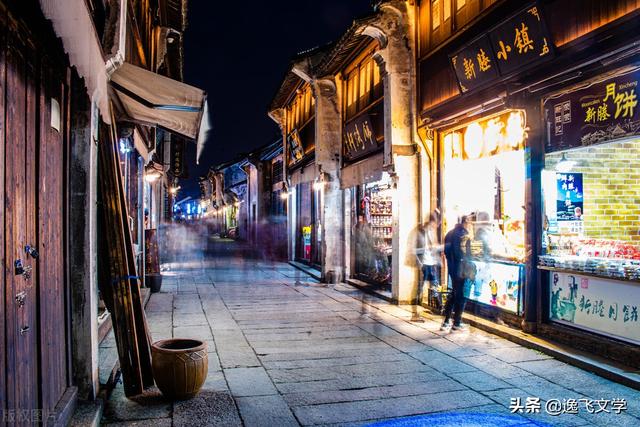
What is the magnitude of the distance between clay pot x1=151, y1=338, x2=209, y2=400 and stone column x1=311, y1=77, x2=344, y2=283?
11.7 metres

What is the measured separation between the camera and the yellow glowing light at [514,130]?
9.57m

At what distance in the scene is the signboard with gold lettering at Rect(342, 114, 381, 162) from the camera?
14.8 meters

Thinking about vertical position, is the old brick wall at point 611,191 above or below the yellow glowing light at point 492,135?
below

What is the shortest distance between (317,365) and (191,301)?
22.5 feet

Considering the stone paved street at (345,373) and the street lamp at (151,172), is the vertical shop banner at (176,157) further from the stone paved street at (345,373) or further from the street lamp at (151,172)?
the stone paved street at (345,373)

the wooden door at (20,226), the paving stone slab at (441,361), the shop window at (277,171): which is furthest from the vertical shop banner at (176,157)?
the wooden door at (20,226)

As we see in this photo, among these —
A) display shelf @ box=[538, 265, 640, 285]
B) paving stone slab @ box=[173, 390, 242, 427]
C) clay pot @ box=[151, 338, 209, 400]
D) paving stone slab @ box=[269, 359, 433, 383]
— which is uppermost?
display shelf @ box=[538, 265, 640, 285]

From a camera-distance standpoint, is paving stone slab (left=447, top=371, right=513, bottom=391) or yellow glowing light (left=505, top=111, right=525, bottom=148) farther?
yellow glowing light (left=505, top=111, right=525, bottom=148)

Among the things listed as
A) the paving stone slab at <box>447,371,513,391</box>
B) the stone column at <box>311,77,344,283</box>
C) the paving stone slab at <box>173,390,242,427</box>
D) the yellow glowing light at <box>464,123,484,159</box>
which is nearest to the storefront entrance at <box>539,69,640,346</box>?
the paving stone slab at <box>447,371,513,391</box>

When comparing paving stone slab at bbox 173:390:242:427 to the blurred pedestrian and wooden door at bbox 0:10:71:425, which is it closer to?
wooden door at bbox 0:10:71:425

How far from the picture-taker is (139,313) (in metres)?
6.51

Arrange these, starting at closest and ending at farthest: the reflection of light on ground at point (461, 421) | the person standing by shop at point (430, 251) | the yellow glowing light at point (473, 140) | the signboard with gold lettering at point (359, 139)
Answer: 1. the reflection of light on ground at point (461, 421)
2. the yellow glowing light at point (473, 140)
3. the person standing by shop at point (430, 251)
4. the signboard with gold lettering at point (359, 139)

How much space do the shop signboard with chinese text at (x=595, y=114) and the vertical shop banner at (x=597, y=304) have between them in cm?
212

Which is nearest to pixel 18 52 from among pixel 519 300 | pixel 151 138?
pixel 519 300
